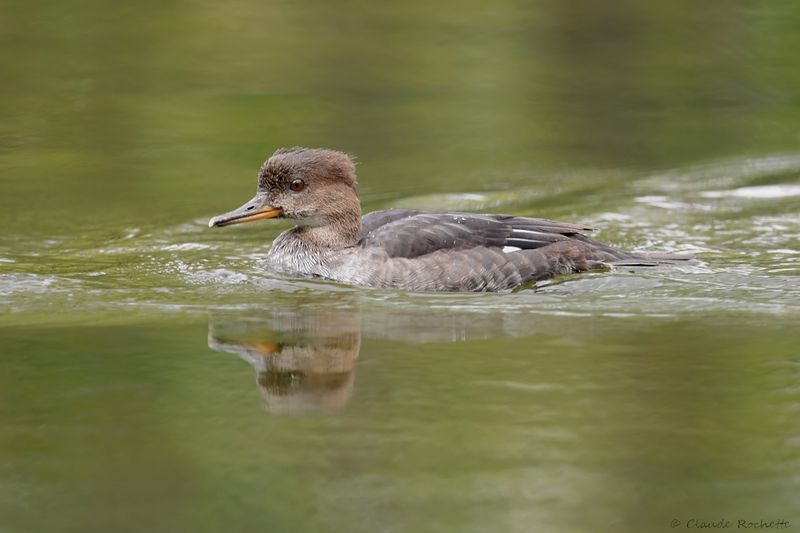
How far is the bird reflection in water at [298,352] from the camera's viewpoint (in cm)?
724

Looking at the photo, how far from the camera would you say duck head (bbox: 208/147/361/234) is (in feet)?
34.7

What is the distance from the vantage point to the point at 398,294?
9859mm

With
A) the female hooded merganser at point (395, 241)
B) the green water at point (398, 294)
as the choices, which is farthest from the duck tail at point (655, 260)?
the green water at point (398, 294)

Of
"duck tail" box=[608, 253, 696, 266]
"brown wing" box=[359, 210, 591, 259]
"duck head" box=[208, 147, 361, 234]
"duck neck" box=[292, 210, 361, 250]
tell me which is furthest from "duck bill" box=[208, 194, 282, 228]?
"duck tail" box=[608, 253, 696, 266]

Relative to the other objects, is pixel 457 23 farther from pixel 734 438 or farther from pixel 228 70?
pixel 734 438

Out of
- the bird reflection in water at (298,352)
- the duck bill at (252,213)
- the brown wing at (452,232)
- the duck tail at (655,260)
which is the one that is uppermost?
the duck bill at (252,213)

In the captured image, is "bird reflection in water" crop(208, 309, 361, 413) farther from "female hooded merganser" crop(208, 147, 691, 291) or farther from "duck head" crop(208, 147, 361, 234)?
"duck head" crop(208, 147, 361, 234)

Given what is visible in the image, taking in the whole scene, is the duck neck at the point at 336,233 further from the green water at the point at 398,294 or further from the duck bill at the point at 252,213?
the green water at the point at 398,294

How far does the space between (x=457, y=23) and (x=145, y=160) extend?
659 centimetres

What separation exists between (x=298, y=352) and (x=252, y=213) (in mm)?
2588

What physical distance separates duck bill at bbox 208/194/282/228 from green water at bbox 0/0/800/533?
0.45m

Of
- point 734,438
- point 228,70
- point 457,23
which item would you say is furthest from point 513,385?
point 457,23

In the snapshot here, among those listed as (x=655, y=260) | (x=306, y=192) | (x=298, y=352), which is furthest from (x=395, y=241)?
(x=298, y=352)

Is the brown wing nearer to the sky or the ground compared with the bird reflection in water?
nearer to the sky
